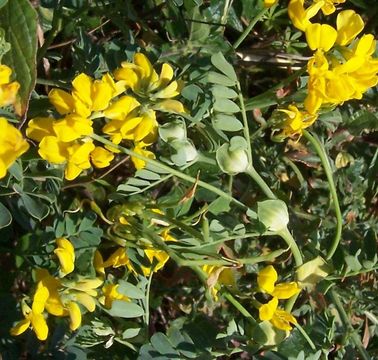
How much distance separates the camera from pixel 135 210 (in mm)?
1463

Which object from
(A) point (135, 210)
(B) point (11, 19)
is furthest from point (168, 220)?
(B) point (11, 19)

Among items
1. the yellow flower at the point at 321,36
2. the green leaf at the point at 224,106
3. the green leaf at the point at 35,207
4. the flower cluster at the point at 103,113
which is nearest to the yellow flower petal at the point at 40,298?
the green leaf at the point at 35,207

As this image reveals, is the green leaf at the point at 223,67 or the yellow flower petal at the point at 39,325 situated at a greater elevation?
the green leaf at the point at 223,67

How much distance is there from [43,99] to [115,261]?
1.11ft

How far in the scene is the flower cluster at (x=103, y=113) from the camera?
3.97 feet

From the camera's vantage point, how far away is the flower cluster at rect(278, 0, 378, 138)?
130 cm

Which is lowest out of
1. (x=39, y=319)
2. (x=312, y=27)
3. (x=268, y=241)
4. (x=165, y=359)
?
(x=268, y=241)

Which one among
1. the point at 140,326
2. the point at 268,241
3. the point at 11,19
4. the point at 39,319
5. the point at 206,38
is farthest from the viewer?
the point at 268,241

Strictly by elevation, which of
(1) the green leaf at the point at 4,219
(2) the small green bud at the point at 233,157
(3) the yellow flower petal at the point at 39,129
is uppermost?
(3) the yellow flower petal at the point at 39,129

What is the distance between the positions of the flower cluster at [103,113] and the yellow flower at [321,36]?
242 mm

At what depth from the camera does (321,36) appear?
133cm

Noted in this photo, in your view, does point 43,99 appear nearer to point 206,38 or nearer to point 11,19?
point 11,19

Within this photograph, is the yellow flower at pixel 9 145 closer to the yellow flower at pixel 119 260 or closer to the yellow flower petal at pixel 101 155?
the yellow flower petal at pixel 101 155

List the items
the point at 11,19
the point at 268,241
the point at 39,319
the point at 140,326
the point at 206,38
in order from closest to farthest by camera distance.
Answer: the point at 11,19 < the point at 39,319 < the point at 206,38 < the point at 140,326 < the point at 268,241
